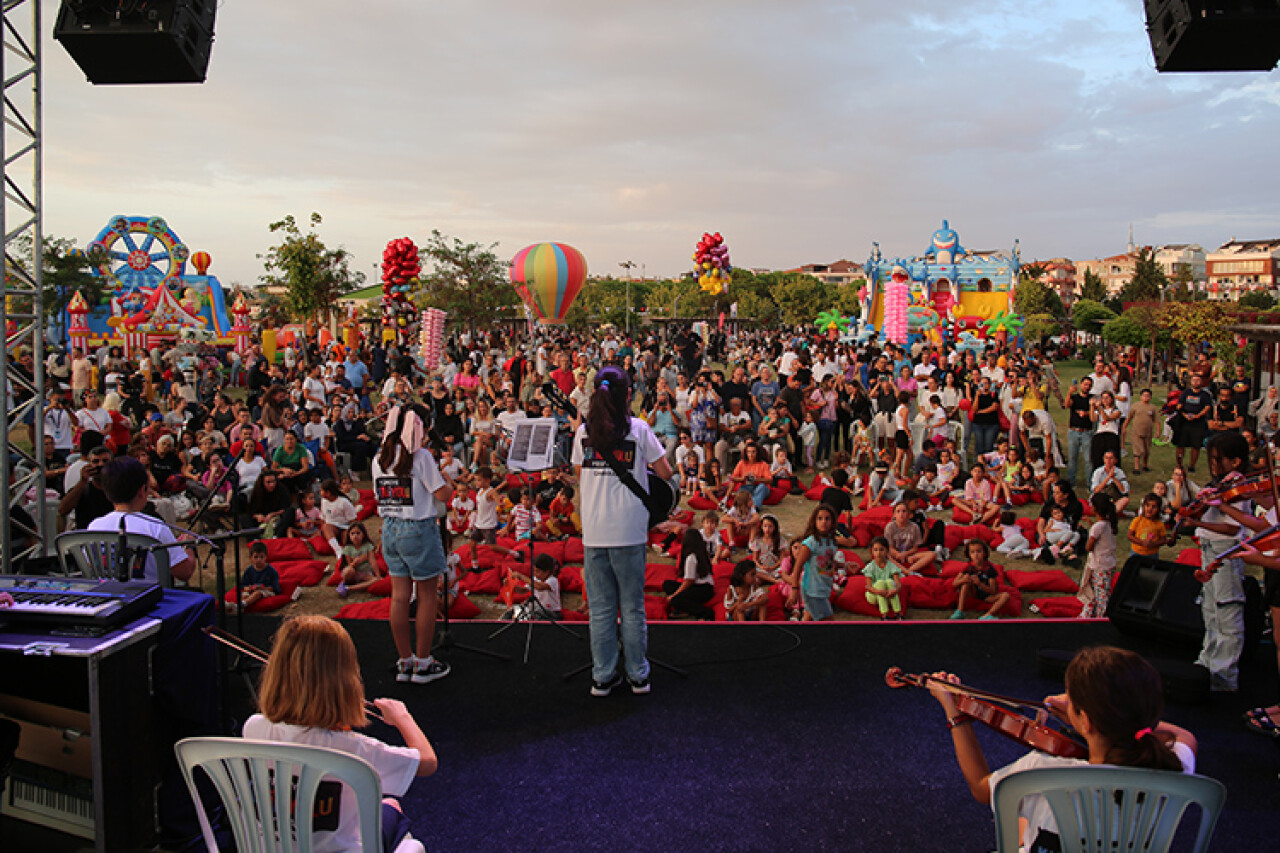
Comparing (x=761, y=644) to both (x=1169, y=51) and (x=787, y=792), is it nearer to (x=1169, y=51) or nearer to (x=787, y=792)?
(x=787, y=792)

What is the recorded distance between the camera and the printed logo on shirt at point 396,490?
4156mm

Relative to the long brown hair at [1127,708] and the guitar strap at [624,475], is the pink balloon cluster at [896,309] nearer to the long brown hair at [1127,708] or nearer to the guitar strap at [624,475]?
the guitar strap at [624,475]

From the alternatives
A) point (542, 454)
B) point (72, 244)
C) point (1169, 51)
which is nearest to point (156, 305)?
point (72, 244)

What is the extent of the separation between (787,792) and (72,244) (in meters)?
35.3

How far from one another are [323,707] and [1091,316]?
41.1 metres

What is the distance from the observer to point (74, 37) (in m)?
4.92

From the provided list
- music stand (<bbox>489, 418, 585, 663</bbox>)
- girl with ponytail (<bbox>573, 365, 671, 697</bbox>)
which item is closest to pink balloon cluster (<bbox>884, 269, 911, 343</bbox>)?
music stand (<bbox>489, 418, 585, 663</bbox>)

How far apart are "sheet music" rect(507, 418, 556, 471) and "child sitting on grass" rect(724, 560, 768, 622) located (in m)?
1.95

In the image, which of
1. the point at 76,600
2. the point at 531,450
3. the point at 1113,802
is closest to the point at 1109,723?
the point at 1113,802

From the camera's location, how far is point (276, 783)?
6.63ft

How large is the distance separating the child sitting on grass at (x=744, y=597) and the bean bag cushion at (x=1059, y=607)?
6.65 feet

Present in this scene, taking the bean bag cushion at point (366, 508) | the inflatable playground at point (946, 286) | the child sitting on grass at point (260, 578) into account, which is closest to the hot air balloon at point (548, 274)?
the inflatable playground at point (946, 286)

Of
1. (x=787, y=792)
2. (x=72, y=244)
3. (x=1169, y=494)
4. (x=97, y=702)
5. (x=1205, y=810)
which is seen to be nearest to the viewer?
(x=1205, y=810)

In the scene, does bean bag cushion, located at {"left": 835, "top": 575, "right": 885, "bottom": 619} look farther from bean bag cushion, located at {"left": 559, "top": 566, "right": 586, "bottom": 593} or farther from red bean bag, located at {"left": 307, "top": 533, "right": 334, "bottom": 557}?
red bean bag, located at {"left": 307, "top": 533, "right": 334, "bottom": 557}
